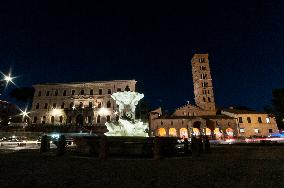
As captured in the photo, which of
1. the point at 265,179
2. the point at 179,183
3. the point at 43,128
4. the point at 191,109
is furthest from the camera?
the point at 191,109

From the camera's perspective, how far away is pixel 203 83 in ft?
228

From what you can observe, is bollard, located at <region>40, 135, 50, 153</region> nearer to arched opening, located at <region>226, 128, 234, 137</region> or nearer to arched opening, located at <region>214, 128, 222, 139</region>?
arched opening, located at <region>214, 128, 222, 139</region>

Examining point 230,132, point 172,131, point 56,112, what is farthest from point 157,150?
point 230,132

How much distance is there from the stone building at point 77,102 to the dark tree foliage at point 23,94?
8.19 meters

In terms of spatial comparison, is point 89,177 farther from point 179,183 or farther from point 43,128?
point 43,128

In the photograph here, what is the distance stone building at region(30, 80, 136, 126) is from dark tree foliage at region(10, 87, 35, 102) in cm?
819

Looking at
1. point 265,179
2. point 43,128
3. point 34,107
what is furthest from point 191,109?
point 265,179

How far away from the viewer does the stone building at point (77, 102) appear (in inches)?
2058

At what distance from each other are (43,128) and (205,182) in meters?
50.3

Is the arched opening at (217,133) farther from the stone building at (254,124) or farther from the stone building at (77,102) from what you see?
the stone building at (77,102)

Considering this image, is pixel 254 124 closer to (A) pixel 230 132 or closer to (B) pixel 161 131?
(A) pixel 230 132

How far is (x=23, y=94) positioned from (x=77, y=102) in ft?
66.6

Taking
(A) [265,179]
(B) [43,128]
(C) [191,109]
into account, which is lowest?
(A) [265,179]

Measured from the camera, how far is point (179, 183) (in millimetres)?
5324
